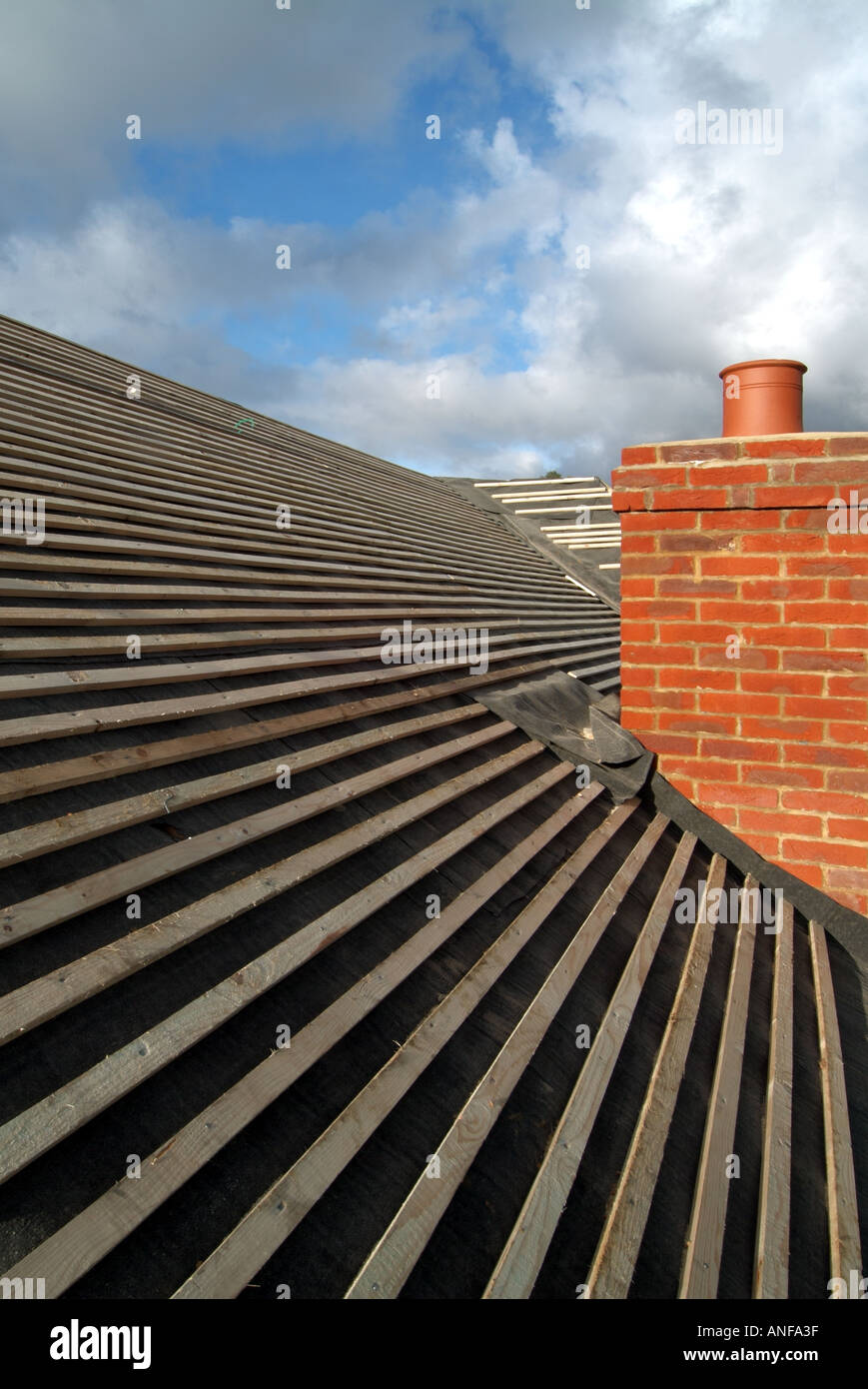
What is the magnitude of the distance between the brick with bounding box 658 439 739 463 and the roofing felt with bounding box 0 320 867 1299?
5.75 feet

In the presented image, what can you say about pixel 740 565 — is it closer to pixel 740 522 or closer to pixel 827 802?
pixel 740 522

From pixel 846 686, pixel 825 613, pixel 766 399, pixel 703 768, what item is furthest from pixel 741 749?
pixel 766 399

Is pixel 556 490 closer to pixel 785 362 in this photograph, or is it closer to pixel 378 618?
pixel 785 362

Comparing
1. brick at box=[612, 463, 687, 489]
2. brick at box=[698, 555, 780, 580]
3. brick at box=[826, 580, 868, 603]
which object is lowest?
brick at box=[826, 580, 868, 603]

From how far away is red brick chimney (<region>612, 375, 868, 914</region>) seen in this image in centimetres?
417

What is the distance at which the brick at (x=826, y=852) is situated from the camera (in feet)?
13.7

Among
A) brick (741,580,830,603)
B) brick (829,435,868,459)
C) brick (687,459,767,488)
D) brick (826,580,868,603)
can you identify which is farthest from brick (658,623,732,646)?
brick (829,435,868,459)

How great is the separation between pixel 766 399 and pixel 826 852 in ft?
9.16

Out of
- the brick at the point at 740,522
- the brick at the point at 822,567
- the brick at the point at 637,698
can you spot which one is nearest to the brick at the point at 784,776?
the brick at the point at 637,698

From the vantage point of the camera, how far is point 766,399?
200 inches

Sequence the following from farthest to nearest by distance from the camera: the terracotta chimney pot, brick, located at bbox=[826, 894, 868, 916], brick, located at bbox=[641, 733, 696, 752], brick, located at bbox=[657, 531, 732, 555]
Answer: the terracotta chimney pot
brick, located at bbox=[641, 733, 696, 752]
brick, located at bbox=[657, 531, 732, 555]
brick, located at bbox=[826, 894, 868, 916]

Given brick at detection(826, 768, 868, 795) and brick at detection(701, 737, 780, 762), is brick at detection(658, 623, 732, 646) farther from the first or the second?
brick at detection(826, 768, 868, 795)
